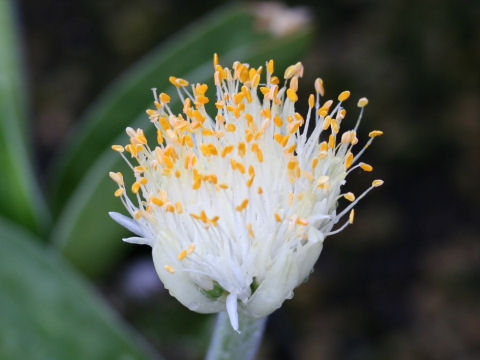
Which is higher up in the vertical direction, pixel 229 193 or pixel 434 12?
pixel 229 193

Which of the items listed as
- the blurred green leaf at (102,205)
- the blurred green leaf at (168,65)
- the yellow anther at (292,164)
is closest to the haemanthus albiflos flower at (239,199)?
the yellow anther at (292,164)

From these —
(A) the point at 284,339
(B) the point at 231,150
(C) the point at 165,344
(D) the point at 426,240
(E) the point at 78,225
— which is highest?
(B) the point at 231,150

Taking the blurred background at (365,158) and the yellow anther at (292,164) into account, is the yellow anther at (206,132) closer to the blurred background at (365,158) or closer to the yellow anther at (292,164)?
the yellow anther at (292,164)

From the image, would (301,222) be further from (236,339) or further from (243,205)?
(236,339)

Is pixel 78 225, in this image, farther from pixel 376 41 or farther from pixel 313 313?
pixel 376 41

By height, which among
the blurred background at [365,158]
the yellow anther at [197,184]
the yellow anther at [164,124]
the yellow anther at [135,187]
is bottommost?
the blurred background at [365,158]

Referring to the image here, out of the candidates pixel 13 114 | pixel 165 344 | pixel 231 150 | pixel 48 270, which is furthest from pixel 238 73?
pixel 165 344

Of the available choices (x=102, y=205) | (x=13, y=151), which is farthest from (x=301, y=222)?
(x=13, y=151)
